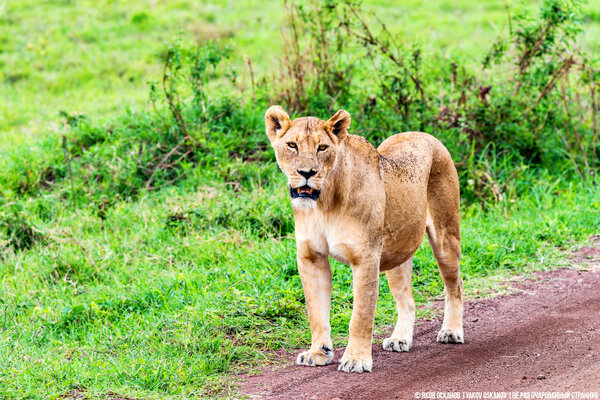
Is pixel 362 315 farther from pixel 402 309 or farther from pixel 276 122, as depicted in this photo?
pixel 276 122

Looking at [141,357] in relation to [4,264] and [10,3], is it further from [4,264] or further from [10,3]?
[10,3]

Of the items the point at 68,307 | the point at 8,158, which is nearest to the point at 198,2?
the point at 8,158

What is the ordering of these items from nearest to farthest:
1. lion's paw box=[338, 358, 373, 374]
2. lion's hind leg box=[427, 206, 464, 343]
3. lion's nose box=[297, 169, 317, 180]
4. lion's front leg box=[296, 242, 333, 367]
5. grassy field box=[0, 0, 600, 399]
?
lion's nose box=[297, 169, 317, 180], lion's paw box=[338, 358, 373, 374], lion's front leg box=[296, 242, 333, 367], grassy field box=[0, 0, 600, 399], lion's hind leg box=[427, 206, 464, 343]

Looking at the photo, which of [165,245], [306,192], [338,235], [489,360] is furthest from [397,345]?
[165,245]

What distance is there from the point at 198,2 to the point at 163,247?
373 inches

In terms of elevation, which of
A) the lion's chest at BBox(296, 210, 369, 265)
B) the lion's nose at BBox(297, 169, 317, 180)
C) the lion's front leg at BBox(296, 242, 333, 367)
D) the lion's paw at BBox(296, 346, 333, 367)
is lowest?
the lion's paw at BBox(296, 346, 333, 367)

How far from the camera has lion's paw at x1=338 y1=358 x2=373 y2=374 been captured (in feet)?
15.8

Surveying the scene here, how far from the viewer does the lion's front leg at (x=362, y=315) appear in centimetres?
475

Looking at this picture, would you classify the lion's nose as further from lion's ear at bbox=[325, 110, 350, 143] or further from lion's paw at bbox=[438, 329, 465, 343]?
lion's paw at bbox=[438, 329, 465, 343]

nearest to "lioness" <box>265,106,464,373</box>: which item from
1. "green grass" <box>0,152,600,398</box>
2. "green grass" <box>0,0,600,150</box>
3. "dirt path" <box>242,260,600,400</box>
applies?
"dirt path" <box>242,260,600,400</box>

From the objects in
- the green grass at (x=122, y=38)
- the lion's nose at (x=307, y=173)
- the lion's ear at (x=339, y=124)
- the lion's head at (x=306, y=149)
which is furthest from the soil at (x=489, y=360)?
the green grass at (x=122, y=38)

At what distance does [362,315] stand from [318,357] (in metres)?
0.47

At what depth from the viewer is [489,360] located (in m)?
5.07

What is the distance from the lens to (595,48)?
39.1 feet
